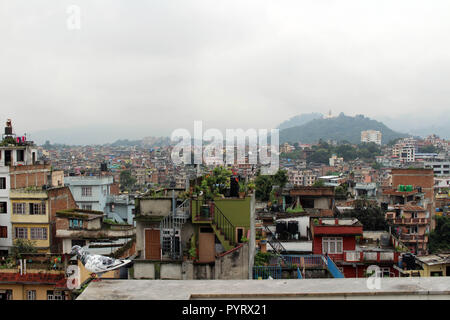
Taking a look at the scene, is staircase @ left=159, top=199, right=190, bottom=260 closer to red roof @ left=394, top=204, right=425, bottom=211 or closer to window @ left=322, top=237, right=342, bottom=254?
window @ left=322, top=237, right=342, bottom=254

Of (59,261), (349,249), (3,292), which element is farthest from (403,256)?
(3,292)

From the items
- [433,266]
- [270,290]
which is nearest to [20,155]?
[433,266]

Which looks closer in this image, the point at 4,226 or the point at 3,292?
the point at 3,292

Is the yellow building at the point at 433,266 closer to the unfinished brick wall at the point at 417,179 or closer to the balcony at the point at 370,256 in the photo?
A: the balcony at the point at 370,256

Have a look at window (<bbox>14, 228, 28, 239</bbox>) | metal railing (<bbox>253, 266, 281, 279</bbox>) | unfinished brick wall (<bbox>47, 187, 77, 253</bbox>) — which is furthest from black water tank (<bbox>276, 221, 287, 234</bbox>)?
window (<bbox>14, 228, 28, 239</bbox>)

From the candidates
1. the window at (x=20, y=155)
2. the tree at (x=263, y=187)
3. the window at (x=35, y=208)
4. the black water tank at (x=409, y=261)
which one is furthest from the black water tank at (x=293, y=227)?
the tree at (x=263, y=187)
